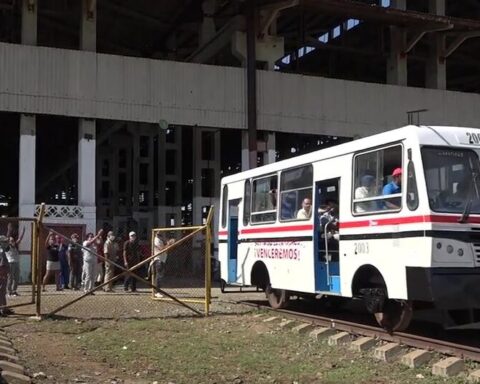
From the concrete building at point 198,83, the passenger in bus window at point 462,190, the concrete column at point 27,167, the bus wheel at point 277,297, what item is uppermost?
the concrete building at point 198,83

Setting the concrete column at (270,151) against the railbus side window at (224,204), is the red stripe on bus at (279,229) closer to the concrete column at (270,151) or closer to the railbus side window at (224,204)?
the railbus side window at (224,204)

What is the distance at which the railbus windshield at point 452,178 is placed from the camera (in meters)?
9.05

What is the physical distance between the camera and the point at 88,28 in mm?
25547

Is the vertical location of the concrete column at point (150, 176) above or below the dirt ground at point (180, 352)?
above

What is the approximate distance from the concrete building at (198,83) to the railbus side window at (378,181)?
15.8 metres

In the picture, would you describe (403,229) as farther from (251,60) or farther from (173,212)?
(173,212)

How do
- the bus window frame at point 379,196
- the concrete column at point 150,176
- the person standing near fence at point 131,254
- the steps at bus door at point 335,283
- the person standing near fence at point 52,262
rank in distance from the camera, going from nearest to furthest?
the bus window frame at point 379,196 < the steps at bus door at point 335,283 < the person standing near fence at point 131,254 < the person standing near fence at point 52,262 < the concrete column at point 150,176

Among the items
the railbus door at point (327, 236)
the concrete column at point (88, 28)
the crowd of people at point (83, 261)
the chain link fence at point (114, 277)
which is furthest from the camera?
the concrete column at point (88, 28)

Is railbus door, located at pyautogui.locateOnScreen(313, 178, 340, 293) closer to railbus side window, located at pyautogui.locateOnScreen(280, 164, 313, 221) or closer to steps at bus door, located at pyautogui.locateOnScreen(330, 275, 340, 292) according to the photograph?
steps at bus door, located at pyautogui.locateOnScreen(330, 275, 340, 292)

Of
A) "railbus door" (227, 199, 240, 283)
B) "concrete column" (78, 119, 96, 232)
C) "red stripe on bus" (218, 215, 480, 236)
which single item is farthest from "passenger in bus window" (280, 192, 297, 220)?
"concrete column" (78, 119, 96, 232)

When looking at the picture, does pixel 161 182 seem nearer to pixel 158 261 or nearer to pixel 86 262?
pixel 86 262

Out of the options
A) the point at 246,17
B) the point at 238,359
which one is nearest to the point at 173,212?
the point at 246,17

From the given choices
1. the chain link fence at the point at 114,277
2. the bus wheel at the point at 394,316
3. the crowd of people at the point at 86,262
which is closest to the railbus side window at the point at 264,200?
the chain link fence at the point at 114,277

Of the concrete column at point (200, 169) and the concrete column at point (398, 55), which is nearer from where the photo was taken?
the concrete column at point (398, 55)
